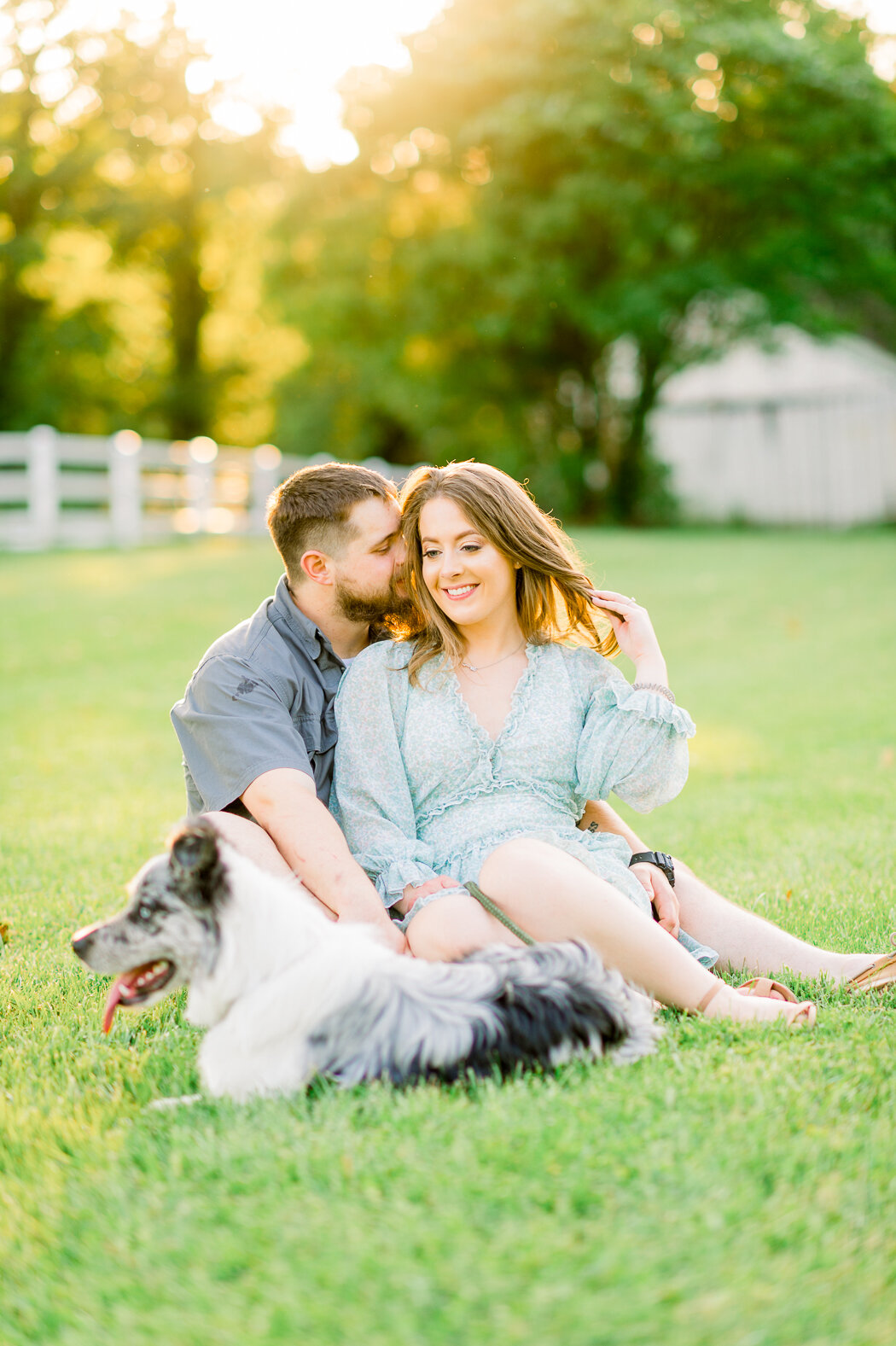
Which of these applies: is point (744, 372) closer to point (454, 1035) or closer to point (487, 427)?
point (487, 427)

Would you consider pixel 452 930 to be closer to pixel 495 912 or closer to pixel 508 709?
pixel 495 912

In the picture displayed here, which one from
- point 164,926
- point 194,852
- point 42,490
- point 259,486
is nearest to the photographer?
point 194,852

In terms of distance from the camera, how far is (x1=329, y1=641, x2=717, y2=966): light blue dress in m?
3.44

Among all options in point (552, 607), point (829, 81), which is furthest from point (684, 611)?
point (829, 81)

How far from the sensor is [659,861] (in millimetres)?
3619

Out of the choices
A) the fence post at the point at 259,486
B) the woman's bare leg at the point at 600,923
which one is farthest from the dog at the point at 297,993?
the fence post at the point at 259,486

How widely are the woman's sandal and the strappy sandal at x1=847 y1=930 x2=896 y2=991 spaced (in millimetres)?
267

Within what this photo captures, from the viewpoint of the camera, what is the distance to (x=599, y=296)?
23656 mm

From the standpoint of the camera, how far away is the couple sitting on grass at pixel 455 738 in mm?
3203

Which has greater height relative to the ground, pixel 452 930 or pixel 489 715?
pixel 489 715

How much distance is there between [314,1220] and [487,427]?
26.7 m

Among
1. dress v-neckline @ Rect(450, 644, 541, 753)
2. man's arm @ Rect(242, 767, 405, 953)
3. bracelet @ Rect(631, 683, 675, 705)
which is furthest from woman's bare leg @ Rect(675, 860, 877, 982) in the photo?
man's arm @ Rect(242, 767, 405, 953)

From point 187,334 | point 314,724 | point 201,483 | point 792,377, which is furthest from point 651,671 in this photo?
point 187,334

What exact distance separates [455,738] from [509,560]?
560 millimetres
